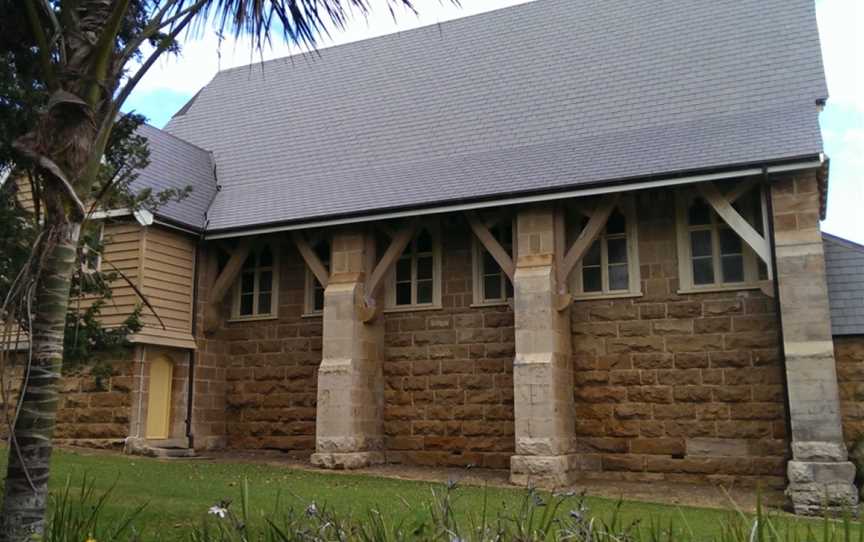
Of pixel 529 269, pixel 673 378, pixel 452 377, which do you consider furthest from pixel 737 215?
pixel 452 377

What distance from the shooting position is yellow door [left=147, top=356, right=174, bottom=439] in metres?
15.6

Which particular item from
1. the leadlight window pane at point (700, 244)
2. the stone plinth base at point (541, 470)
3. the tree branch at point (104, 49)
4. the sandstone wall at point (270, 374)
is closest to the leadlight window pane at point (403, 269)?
the sandstone wall at point (270, 374)

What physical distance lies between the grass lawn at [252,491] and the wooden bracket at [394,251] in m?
3.72

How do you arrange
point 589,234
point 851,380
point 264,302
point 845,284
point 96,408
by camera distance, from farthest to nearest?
point 264,302, point 96,408, point 589,234, point 845,284, point 851,380

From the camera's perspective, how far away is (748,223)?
1293cm

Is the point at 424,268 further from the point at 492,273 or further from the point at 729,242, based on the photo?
the point at 729,242

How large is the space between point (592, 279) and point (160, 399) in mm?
8625

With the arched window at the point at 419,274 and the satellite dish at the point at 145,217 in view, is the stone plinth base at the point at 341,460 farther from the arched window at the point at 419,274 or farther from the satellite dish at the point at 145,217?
the satellite dish at the point at 145,217

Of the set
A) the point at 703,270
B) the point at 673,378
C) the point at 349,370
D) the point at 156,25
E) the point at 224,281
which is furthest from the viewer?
the point at 224,281

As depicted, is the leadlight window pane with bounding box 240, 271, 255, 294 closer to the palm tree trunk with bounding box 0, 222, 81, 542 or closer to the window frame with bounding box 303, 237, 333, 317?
the window frame with bounding box 303, 237, 333, 317

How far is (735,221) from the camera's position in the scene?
1240cm

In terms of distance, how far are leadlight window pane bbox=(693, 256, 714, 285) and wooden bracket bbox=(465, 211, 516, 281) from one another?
3.01 metres

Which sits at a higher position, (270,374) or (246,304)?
(246,304)

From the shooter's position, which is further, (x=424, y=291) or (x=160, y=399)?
(x=160, y=399)
